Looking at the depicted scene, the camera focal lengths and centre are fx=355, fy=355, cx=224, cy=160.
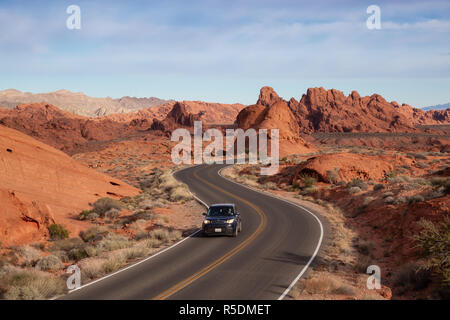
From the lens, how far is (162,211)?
26797mm

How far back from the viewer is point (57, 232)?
61.7 feet

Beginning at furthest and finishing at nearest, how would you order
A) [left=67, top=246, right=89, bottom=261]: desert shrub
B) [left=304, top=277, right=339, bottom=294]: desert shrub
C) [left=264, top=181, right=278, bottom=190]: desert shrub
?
[left=264, top=181, right=278, bottom=190]: desert shrub, [left=67, top=246, right=89, bottom=261]: desert shrub, [left=304, top=277, right=339, bottom=294]: desert shrub

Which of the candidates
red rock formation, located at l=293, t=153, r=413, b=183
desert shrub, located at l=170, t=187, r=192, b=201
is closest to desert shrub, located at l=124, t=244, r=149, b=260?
desert shrub, located at l=170, t=187, r=192, b=201

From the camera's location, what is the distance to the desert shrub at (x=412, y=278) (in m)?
12.3

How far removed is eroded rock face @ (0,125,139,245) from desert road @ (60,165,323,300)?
25.0 ft

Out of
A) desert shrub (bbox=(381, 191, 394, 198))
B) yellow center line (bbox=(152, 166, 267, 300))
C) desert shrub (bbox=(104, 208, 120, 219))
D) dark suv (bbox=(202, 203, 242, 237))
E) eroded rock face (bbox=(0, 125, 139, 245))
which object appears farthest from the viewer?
desert shrub (bbox=(381, 191, 394, 198))

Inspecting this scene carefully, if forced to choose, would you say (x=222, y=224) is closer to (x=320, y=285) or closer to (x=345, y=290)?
(x=320, y=285)

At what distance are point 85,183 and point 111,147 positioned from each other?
192 feet

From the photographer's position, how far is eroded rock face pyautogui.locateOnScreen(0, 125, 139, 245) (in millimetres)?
18234

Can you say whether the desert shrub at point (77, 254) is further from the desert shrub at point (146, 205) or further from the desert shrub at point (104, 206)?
the desert shrub at point (146, 205)

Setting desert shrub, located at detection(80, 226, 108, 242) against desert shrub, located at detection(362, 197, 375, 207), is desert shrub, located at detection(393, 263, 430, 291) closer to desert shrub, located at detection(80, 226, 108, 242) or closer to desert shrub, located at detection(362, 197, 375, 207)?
desert shrub, located at detection(362, 197, 375, 207)

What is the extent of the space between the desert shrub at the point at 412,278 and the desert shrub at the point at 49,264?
13398mm

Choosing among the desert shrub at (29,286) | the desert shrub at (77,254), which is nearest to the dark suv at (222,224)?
the desert shrub at (77,254)
